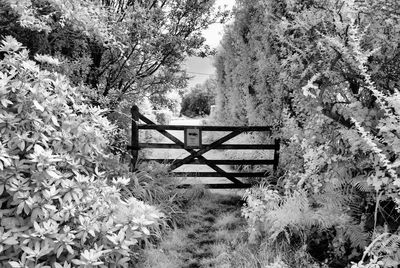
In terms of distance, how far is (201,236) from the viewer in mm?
4727

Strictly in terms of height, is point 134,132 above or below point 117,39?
below

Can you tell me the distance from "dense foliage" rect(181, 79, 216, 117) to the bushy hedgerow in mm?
20087

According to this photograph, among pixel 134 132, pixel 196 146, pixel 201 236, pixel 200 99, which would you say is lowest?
pixel 201 236

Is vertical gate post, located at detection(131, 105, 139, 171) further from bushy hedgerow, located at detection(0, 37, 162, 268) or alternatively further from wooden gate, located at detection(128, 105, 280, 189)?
bushy hedgerow, located at detection(0, 37, 162, 268)

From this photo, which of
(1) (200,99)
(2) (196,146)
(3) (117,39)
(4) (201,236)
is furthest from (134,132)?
(1) (200,99)

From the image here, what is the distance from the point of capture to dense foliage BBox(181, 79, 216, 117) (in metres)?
23.4

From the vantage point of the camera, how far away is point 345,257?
3.04 m

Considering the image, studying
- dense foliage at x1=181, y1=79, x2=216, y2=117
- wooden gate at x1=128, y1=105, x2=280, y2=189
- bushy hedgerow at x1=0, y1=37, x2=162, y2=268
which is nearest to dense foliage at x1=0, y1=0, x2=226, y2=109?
wooden gate at x1=128, y1=105, x2=280, y2=189

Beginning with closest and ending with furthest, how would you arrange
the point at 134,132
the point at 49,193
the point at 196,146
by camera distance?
the point at 49,193
the point at 134,132
the point at 196,146

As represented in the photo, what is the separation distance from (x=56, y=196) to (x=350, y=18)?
2.66m

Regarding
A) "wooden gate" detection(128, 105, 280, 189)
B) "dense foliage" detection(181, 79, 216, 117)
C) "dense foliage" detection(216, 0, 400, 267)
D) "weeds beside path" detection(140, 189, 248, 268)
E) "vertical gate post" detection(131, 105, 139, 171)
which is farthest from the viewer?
"dense foliage" detection(181, 79, 216, 117)

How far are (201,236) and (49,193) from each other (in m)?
2.48

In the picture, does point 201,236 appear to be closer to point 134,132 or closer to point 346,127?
point 134,132

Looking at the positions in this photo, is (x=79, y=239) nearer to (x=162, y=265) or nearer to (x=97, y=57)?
(x=162, y=265)
